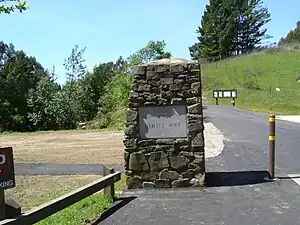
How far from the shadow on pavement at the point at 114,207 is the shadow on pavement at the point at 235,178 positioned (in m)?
1.72

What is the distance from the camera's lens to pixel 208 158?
1192 centimetres

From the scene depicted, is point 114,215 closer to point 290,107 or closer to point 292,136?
point 292,136

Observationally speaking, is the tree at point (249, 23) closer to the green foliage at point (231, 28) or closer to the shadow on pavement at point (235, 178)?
the green foliage at point (231, 28)

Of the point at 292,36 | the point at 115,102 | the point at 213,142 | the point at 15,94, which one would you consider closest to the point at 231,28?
the point at 292,36

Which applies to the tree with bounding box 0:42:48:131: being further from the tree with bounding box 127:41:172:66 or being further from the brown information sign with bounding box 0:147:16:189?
the brown information sign with bounding box 0:147:16:189

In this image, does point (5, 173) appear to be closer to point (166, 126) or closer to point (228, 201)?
point (228, 201)

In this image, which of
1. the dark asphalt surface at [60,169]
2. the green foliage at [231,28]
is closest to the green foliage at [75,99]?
the dark asphalt surface at [60,169]

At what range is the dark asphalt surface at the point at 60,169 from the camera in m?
10.5

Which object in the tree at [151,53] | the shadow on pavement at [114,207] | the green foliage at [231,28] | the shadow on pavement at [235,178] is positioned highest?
the green foliage at [231,28]

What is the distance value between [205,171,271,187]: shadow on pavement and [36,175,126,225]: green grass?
2149 mm

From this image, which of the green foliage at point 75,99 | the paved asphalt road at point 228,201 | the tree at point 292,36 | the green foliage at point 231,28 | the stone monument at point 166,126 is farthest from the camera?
the tree at point 292,36

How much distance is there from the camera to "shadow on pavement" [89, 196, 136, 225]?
20.1ft

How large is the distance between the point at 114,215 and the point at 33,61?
79.0 m

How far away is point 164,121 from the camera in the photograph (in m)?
8.16
